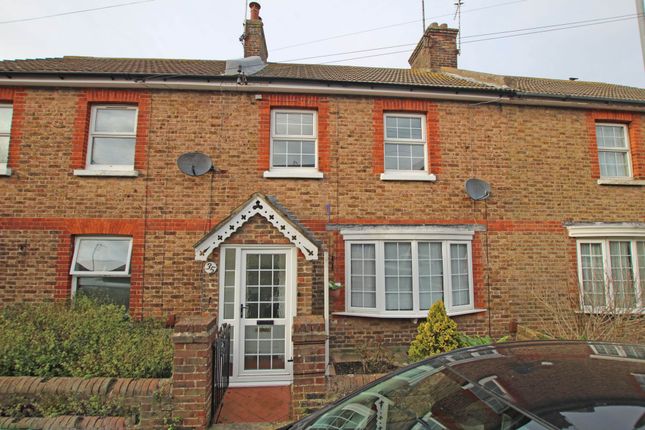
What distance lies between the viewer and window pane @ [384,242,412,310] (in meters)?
7.69

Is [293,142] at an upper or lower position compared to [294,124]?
lower

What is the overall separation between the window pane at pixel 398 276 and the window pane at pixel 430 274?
0.28 metres

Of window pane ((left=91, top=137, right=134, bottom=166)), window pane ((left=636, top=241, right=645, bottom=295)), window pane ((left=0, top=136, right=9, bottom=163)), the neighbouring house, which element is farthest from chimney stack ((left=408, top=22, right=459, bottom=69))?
window pane ((left=0, top=136, right=9, bottom=163))

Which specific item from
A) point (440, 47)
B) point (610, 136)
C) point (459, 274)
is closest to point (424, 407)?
point (459, 274)

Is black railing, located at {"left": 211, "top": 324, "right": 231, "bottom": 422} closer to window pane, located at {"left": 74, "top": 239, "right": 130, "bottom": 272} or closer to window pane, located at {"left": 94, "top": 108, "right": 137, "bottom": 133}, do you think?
window pane, located at {"left": 74, "top": 239, "right": 130, "bottom": 272}

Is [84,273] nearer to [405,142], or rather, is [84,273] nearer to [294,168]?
[294,168]

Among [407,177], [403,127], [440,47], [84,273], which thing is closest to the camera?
[84,273]

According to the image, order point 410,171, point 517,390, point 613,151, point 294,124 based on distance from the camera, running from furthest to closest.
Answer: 1. point 613,151
2. point 410,171
3. point 294,124
4. point 517,390

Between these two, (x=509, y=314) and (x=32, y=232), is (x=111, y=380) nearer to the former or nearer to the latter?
(x=32, y=232)

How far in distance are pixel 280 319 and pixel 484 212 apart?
531 centimetres

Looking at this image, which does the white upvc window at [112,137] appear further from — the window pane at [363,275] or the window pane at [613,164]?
the window pane at [613,164]

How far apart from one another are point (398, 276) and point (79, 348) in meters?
5.86

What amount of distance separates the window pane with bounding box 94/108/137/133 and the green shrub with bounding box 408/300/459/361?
7.43m

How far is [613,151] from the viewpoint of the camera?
892cm
